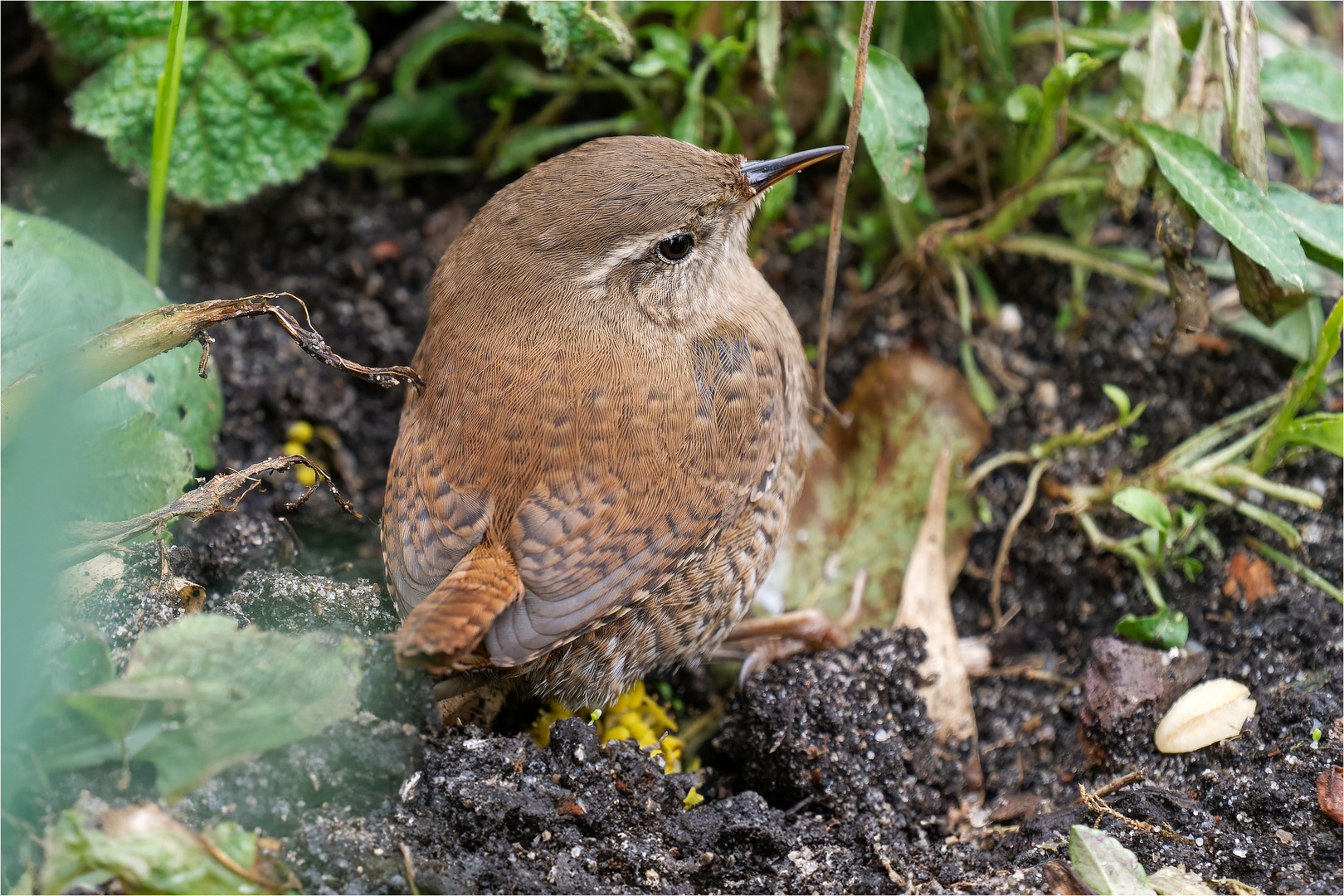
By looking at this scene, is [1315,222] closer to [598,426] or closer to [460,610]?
[598,426]

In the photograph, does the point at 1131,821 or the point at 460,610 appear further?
the point at 1131,821

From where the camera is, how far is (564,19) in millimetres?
3020

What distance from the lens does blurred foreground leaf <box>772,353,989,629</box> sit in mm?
3475

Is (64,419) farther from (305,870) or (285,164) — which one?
(285,164)

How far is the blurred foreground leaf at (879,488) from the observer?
11.4ft

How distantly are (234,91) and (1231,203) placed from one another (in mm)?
3010

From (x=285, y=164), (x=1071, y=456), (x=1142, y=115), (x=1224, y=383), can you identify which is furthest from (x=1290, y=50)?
(x=285, y=164)

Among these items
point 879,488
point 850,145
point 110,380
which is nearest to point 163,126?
point 110,380

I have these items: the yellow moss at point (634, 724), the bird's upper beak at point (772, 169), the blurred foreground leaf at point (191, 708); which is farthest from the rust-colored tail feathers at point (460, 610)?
the bird's upper beak at point (772, 169)

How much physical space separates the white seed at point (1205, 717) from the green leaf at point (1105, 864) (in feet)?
1.89

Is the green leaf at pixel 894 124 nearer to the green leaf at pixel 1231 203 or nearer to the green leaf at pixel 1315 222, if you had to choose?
the green leaf at pixel 1231 203

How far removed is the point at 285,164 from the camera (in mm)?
3346

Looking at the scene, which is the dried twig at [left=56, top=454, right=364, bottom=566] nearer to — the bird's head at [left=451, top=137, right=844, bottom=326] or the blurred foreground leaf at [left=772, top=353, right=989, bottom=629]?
the bird's head at [left=451, top=137, right=844, bottom=326]

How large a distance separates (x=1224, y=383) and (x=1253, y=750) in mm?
1353
